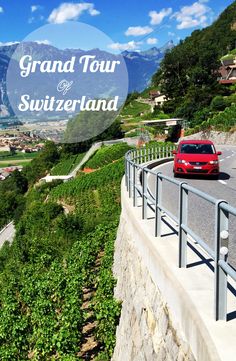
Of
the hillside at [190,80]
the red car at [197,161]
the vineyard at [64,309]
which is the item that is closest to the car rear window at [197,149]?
the red car at [197,161]

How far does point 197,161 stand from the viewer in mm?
17781

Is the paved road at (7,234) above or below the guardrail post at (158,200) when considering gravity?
below

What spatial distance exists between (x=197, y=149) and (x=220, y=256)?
603 inches

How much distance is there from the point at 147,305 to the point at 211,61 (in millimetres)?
75864

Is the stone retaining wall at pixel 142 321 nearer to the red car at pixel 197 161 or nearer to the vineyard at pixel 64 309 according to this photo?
the vineyard at pixel 64 309

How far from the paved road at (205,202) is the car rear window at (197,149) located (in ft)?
3.64

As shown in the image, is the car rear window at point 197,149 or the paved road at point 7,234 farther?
the paved road at point 7,234

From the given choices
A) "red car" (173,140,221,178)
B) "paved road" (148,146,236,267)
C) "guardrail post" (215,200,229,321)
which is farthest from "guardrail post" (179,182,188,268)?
"red car" (173,140,221,178)

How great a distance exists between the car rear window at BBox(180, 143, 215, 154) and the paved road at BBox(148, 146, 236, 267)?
3.64 ft

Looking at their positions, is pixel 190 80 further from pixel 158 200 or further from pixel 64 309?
pixel 158 200

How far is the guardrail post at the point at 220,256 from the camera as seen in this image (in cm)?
386

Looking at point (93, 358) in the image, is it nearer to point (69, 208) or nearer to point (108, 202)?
point (108, 202)

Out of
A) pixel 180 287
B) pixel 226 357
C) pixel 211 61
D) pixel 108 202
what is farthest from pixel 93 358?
pixel 211 61

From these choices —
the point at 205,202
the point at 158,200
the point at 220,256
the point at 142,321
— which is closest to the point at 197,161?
the point at 158,200
